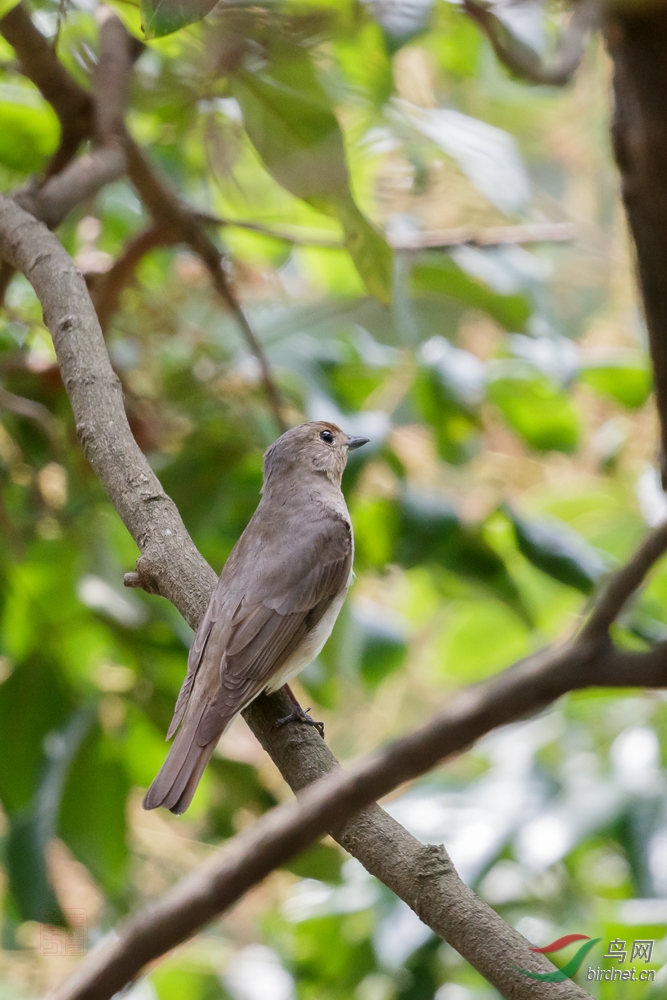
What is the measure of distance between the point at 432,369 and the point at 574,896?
1.76m

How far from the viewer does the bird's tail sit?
1926mm

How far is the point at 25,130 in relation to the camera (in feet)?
10.1

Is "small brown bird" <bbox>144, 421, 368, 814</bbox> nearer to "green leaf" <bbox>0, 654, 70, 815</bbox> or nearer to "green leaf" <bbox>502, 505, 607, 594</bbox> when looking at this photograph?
"green leaf" <bbox>502, 505, 607, 594</bbox>

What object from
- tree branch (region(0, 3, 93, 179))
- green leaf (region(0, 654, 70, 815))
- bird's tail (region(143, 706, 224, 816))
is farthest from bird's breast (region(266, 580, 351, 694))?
tree branch (region(0, 3, 93, 179))

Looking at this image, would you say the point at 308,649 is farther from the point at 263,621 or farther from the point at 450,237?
the point at 450,237

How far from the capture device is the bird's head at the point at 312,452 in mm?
2938

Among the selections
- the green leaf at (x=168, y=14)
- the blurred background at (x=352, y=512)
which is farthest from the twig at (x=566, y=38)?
the green leaf at (x=168, y=14)

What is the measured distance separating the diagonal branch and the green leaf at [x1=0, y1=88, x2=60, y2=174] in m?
0.85

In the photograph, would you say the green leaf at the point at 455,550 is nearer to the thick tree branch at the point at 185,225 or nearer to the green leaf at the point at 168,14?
the thick tree branch at the point at 185,225

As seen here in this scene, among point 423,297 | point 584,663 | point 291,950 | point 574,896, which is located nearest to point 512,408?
point 423,297

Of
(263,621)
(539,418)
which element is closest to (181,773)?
(263,621)

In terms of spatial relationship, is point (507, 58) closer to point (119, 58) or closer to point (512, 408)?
point (119, 58)

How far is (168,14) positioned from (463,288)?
1.80m

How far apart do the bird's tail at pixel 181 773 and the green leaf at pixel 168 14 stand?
132cm
